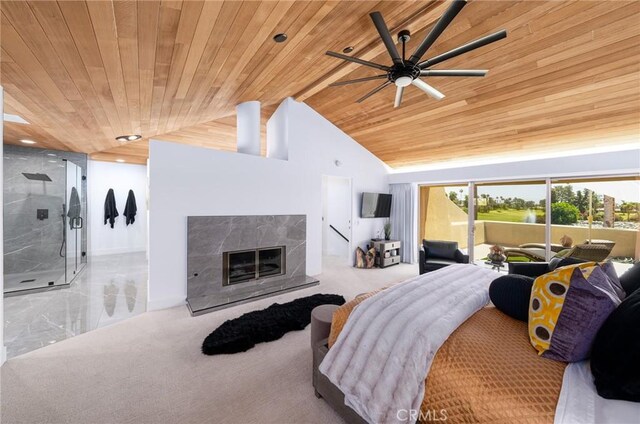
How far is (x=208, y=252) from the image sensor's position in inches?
141

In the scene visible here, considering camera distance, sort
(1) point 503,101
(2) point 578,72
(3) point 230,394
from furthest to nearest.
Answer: (1) point 503,101 < (2) point 578,72 < (3) point 230,394

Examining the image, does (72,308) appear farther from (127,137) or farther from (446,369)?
(446,369)

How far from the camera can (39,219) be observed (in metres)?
4.46

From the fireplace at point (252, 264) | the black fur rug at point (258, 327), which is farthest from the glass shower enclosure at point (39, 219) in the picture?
the black fur rug at point (258, 327)

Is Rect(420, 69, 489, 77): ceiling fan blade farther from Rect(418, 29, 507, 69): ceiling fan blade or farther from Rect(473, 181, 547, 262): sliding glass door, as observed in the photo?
Rect(473, 181, 547, 262): sliding glass door

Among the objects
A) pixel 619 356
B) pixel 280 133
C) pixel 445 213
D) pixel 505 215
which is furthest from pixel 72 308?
pixel 505 215

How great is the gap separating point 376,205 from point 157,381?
5.02 m

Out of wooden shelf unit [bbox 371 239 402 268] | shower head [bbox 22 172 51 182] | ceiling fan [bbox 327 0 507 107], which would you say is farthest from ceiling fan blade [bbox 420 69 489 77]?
shower head [bbox 22 172 51 182]

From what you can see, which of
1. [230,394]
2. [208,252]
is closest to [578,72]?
[230,394]

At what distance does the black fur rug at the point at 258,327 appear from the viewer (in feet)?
7.74

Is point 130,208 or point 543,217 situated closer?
point 543,217

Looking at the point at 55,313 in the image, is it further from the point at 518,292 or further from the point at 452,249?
the point at 452,249

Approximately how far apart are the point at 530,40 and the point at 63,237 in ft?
24.4

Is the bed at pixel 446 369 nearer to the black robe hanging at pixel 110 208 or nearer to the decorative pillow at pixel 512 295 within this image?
the decorative pillow at pixel 512 295
